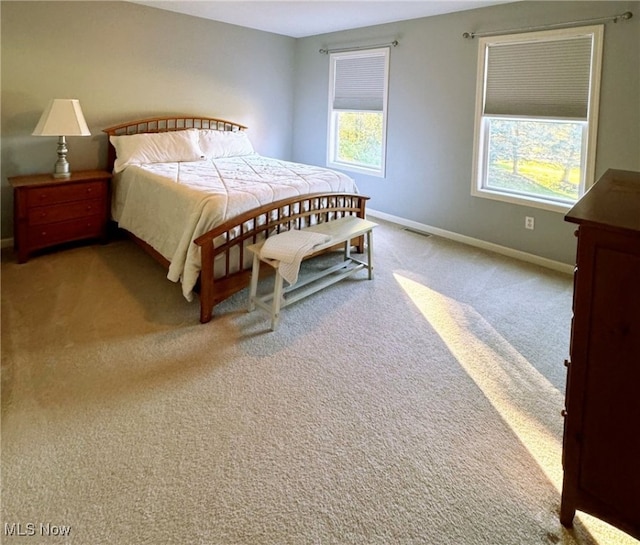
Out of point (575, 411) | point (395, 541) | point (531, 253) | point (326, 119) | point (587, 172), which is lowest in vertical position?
point (395, 541)

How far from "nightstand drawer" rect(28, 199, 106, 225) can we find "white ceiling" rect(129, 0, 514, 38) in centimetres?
205

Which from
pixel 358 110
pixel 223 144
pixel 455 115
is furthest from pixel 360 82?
pixel 223 144

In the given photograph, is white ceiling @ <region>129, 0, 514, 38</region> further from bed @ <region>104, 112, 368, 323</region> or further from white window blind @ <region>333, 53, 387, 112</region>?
bed @ <region>104, 112, 368, 323</region>

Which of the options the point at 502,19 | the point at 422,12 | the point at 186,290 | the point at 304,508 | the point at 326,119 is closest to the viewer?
the point at 304,508

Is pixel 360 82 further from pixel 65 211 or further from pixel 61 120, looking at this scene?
pixel 65 211

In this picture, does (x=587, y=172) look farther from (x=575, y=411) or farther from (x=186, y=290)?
(x=186, y=290)

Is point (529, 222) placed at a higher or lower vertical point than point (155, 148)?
lower

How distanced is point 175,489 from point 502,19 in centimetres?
445

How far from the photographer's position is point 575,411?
1.40 meters

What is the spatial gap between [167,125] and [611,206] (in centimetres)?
463

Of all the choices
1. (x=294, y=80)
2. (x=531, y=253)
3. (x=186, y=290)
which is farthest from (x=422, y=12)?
(x=186, y=290)

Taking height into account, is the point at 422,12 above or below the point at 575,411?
above

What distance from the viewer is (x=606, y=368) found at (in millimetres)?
1307

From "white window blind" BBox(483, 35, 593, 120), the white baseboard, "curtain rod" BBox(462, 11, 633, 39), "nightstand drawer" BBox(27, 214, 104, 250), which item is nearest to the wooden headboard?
"nightstand drawer" BBox(27, 214, 104, 250)
